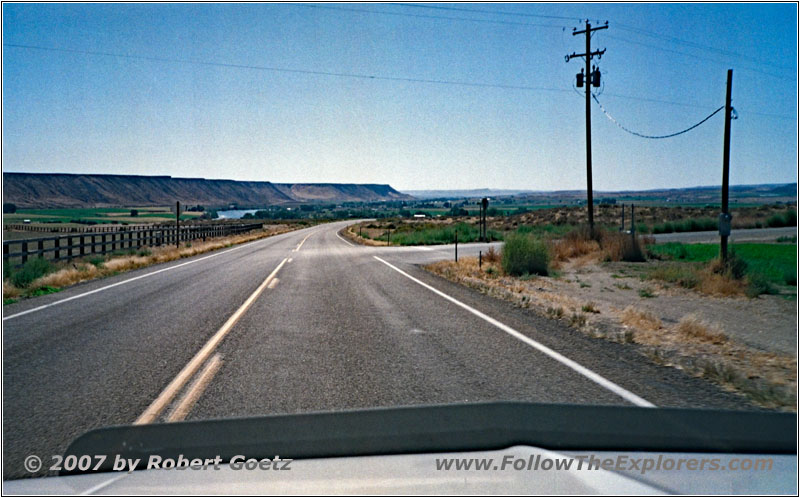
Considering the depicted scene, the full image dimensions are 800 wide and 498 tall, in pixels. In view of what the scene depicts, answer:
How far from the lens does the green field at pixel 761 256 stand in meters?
20.1

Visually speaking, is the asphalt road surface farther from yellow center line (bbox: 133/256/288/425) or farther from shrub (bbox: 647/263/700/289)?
yellow center line (bbox: 133/256/288/425)

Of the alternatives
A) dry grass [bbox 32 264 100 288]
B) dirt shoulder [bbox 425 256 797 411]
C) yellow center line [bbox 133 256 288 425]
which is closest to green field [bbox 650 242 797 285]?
dirt shoulder [bbox 425 256 797 411]

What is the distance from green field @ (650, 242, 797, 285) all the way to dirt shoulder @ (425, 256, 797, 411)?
13.3 feet

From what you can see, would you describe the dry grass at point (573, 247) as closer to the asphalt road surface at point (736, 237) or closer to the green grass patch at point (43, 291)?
the asphalt road surface at point (736, 237)

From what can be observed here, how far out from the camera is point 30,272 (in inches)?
763

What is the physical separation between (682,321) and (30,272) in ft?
60.5

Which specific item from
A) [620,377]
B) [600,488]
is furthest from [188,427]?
[620,377]

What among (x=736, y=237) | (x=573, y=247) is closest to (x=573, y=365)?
(x=573, y=247)

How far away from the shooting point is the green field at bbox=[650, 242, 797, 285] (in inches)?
789

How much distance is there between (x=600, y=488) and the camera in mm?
3414

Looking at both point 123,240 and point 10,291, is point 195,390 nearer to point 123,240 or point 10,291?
point 10,291

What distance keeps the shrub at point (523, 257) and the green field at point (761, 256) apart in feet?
20.5

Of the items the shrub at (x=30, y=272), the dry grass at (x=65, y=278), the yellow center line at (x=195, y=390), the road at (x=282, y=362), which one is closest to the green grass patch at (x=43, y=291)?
the dry grass at (x=65, y=278)

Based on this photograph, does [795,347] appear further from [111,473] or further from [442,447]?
[111,473]
